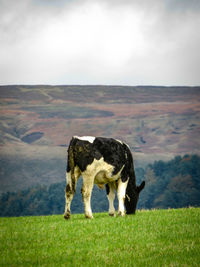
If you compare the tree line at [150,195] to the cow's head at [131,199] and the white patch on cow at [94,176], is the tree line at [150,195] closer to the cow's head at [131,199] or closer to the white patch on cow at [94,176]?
the cow's head at [131,199]

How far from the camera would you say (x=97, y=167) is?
16.8m

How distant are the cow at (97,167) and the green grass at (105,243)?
2104 mm

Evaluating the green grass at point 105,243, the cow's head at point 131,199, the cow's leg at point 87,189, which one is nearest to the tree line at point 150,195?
the cow's head at point 131,199

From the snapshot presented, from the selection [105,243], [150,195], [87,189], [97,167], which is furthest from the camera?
[150,195]

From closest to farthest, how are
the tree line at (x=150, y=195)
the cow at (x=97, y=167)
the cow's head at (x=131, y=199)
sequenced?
the cow at (x=97, y=167) < the cow's head at (x=131, y=199) < the tree line at (x=150, y=195)

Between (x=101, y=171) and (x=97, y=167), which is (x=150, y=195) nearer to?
(x=101, y=171)

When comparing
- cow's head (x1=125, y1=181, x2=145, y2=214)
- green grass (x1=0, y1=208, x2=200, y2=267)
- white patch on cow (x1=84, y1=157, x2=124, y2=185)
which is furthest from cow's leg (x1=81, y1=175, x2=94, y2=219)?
cow's head (x1=125, y1=181, x2=145, y2=214)

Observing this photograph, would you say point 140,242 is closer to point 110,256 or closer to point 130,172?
point 110,256

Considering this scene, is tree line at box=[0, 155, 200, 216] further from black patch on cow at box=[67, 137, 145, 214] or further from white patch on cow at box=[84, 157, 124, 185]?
white patch on cow at box=[84, 157, 124, 185]

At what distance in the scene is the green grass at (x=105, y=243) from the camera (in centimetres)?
967

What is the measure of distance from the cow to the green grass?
210cm

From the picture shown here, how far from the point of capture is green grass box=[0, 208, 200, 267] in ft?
31.7

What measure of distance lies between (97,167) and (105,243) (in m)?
5.73

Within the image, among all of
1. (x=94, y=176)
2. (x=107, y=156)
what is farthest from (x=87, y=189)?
(x=107, y=156)
